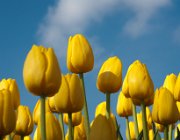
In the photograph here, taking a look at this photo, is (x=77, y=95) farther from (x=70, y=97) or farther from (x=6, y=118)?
(x=6, y=118)

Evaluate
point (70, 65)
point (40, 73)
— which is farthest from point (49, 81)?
point (70, 65)

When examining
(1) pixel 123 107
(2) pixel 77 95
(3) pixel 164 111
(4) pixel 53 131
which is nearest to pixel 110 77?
(3) pixel 164 111

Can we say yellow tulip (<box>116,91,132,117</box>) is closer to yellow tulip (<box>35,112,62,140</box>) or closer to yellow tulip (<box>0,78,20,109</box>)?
yellow tulip (<box>0,78,20,109</box>)

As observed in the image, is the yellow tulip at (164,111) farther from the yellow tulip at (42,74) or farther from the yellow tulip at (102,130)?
the yellow tulip at (102,130)

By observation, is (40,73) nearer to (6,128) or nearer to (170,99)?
(6,128)

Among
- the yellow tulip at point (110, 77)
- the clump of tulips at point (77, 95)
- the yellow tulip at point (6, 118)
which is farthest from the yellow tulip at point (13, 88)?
the yellow tulip at point (6, 118)
